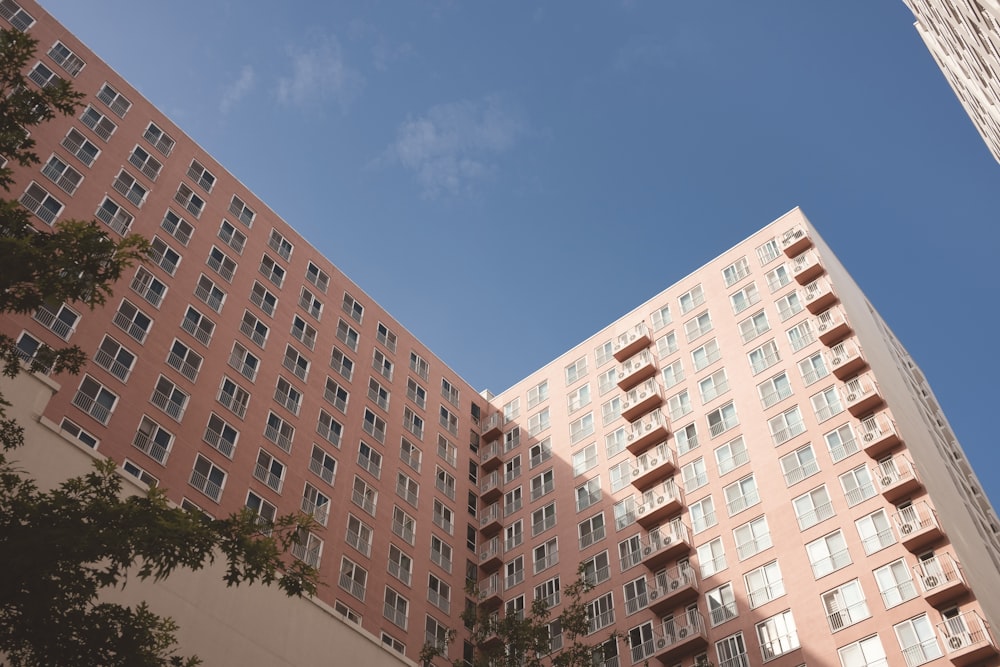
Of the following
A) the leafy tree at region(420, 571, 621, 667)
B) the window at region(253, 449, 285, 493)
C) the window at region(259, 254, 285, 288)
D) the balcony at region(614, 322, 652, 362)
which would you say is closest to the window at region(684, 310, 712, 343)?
the balcony at region(614, 322, 652, 362)

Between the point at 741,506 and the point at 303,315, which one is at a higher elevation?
the point at 303,315

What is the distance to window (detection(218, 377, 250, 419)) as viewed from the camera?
179 ft

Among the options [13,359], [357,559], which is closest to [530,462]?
[357,559]

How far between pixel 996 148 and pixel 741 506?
80.2 ft

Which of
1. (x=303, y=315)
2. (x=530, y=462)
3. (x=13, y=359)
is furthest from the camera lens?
(x=530, y=462)

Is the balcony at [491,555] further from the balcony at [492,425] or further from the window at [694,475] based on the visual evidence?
the window at [694,475]

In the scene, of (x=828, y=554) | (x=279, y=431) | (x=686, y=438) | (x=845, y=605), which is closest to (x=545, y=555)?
(x=686, y=438)

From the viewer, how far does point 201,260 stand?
5959cm

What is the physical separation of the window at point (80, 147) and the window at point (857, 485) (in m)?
46.4

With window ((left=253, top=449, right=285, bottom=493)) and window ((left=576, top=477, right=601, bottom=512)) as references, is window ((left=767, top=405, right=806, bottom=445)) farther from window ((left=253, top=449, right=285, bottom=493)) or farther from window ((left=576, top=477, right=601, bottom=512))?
window ((left=253, top=449, right=285, bottom=493))

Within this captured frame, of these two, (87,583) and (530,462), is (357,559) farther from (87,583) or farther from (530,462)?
(87,583)

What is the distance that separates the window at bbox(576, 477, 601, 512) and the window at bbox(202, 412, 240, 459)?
2324 cm

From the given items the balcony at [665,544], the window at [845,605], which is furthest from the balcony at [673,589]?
the window at [845,605]

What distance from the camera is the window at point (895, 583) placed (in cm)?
4478
